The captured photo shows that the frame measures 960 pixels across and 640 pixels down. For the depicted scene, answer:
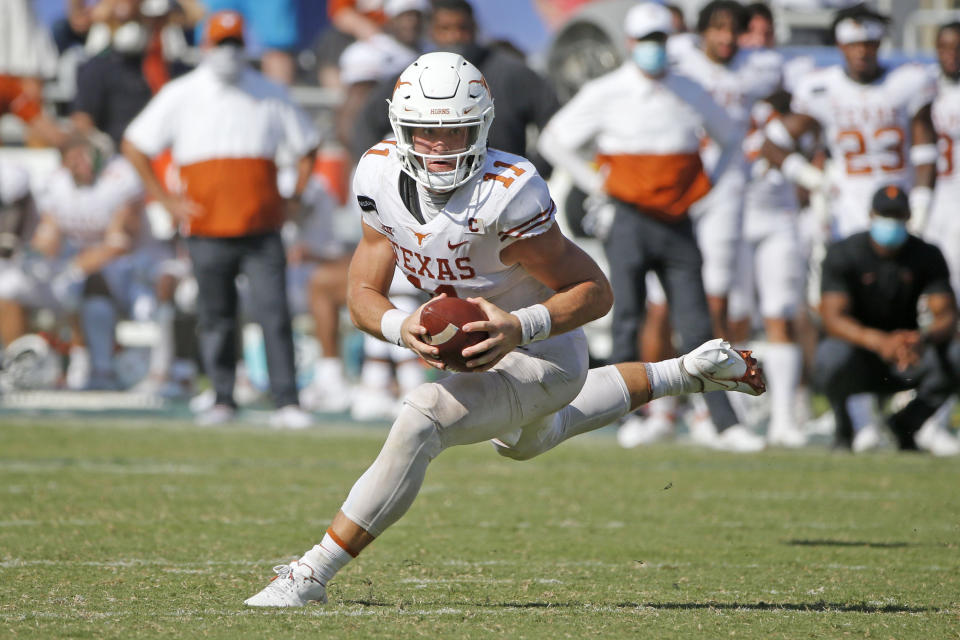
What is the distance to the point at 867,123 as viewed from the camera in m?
9.29

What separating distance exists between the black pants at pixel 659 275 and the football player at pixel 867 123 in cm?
154

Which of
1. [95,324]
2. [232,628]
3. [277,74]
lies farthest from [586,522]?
[277,74]

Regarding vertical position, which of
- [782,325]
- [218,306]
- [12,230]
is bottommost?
[782,325]

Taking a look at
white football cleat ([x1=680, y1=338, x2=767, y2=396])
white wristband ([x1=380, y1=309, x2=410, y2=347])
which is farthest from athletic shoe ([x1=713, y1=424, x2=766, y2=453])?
white wristband ([x1=380, y1=309, x2=410, y2=347])

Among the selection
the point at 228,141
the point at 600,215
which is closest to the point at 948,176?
the point at 600,215

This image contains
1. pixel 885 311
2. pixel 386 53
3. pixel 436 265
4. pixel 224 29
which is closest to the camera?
pixel 436 265

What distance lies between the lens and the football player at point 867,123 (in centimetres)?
925

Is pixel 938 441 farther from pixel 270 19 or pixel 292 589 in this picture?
pixel 270 19

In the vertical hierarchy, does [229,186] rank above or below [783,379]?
above

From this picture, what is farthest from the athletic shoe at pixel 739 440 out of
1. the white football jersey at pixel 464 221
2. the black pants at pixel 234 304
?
the white football jersey at pixel 464 221

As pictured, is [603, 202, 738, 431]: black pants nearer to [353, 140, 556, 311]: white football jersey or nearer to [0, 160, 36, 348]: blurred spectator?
[353, 140, 556, 311]: white football jersey

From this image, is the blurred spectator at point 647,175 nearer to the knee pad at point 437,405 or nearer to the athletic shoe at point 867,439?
the athletic shoe at point 867,439

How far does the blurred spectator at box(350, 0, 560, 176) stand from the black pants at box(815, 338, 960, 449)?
1940 millimetres

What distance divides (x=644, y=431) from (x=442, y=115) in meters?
4.70
